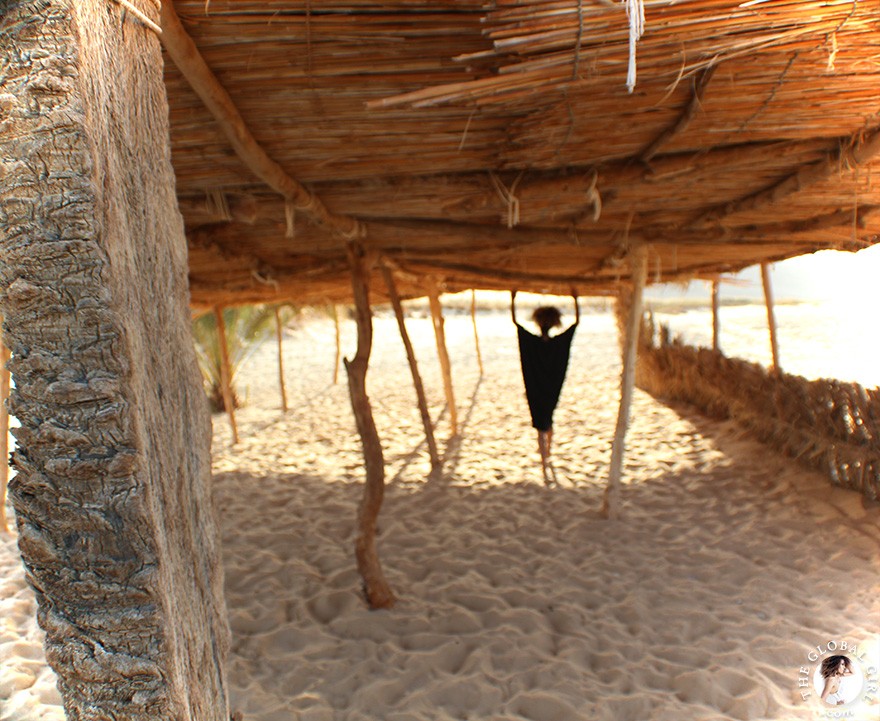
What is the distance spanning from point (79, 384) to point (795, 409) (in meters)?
5.21

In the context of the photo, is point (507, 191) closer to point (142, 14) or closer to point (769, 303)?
point (142, 14)

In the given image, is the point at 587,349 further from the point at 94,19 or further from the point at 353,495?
the point at 94,19

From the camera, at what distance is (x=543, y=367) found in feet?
16.2

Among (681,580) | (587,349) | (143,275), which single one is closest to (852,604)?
(681,580)

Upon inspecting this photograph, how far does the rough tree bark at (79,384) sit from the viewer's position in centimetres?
94

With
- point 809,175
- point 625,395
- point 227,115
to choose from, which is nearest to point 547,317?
point 625,395

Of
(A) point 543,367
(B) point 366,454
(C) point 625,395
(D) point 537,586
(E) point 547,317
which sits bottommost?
(D) point 537,586

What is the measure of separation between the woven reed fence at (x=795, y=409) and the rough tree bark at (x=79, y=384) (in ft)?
14.7

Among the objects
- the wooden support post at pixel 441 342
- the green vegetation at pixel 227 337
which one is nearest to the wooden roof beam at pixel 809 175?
the wooden support post at pixel 441 342

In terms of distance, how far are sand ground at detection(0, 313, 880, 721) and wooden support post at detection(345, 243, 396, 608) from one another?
0.52 feet

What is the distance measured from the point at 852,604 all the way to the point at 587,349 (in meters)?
9.33

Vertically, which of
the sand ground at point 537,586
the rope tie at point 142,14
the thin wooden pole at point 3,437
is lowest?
the sand ground at point 537,586

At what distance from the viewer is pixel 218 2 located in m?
1.66
